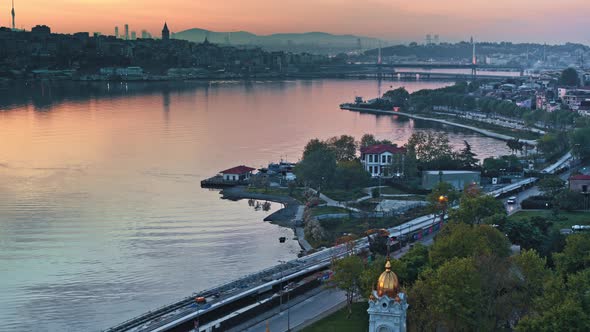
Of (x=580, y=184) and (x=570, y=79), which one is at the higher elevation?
(x=570, y=79)

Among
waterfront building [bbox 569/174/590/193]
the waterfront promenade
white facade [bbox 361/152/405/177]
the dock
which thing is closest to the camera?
waterfront building [bbox 569/174/590/193]

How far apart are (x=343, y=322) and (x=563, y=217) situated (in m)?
5.29

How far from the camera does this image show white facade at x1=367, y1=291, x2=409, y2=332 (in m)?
6.64

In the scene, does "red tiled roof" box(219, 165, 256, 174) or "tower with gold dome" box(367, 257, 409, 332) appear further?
"red tiled roof" box(219, 165, 256, 174)

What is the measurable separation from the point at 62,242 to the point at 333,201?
4118mm

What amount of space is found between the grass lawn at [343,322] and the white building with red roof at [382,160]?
7370 millimetres

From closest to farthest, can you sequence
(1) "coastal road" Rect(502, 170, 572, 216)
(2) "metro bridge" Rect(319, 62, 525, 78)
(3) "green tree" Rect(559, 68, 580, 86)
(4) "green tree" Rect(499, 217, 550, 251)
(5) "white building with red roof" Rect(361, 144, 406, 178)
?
(4) "green tree" Rect(499, 217, 550, 251) < (1) "coastal road" Rect(502, 170, 572, 216) < (5) "white building with red roof" Rect(361, 144, 406, 178) < (3) "green tree" Rect(559, 68, 580, 86) < (2) "metro bridge" Rect(319, 62, 525, 78)

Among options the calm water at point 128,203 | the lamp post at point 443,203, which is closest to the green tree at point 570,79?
the calm water at point 128,203

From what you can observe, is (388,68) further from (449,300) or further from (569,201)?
(449,300)

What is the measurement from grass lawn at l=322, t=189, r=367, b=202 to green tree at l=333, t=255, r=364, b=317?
Result: 210 inches

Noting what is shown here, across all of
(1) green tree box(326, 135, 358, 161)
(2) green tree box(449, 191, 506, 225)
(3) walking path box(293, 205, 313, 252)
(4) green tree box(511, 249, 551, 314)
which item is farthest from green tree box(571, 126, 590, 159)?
(4) green tree box(511, 249, 551, 314)

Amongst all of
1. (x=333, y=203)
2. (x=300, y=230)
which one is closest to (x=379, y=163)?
(x=333, y=203)

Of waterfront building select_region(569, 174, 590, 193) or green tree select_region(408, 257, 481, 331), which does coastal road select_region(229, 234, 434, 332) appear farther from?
waterfront building select_region(569, 174, 590, 193)

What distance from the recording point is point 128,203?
14.6m
